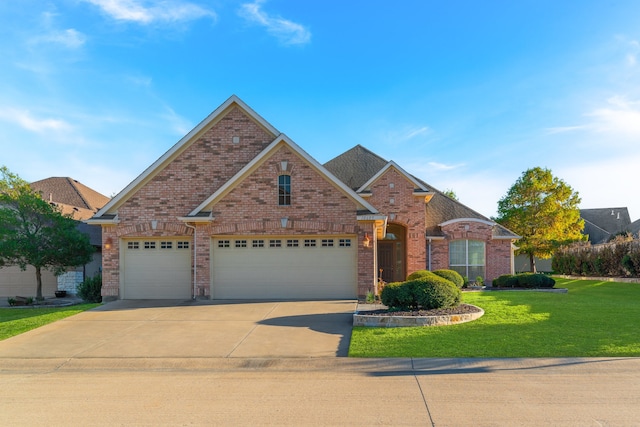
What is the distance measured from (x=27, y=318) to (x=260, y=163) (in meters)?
8.47

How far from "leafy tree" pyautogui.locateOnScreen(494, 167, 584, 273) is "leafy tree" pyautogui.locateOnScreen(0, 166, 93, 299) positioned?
27.9 meters

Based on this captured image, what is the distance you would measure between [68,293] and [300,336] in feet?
53.4

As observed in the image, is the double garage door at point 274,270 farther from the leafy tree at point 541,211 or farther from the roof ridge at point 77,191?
the leafy tree at point 541,211

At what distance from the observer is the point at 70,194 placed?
1129 inches

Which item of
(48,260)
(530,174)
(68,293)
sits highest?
(530,174)

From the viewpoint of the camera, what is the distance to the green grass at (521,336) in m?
8.77

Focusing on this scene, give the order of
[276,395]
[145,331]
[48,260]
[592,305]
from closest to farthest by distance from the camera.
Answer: [276,395]
[145,331]
[592,305]
[48,260]

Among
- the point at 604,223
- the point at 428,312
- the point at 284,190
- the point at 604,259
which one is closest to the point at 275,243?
the point at 284,190

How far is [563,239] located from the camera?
111ft

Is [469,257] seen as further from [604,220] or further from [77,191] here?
[604,220]

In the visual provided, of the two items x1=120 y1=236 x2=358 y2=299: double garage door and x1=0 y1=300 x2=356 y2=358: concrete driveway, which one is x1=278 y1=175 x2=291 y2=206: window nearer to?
x1=120 y1=236 x2=358 y2=299: double garage door

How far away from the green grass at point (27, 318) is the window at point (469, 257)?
16506 mm

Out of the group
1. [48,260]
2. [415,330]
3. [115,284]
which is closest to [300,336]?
[415,330]

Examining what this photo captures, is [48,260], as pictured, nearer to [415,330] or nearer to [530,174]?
[415,330]
